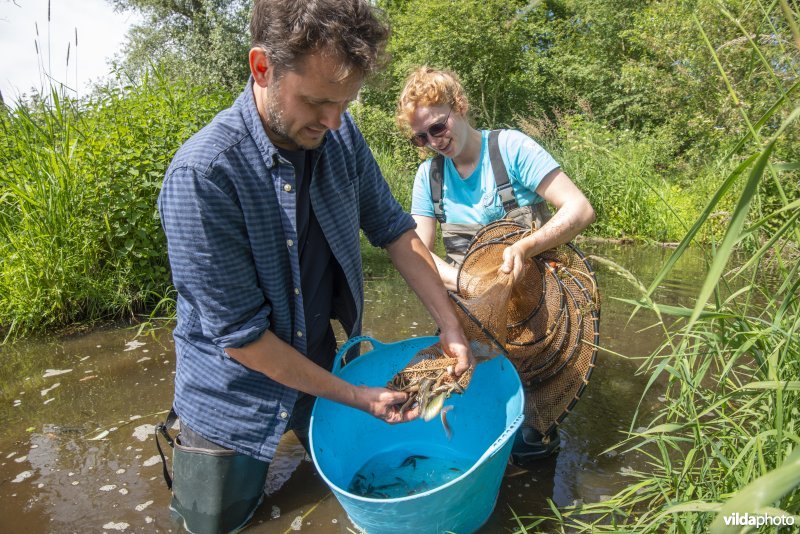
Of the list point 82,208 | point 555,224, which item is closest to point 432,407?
point 555,224

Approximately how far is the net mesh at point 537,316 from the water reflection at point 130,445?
0.30 metres

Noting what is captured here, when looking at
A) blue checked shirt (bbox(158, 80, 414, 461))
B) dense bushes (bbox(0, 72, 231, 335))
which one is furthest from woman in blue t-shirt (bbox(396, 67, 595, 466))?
dense bushes (bbox(0, 72, 231, 335))

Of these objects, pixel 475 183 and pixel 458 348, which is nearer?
pixel 458 348

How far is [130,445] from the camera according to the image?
299 cm

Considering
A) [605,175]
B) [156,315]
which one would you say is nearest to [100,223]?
[156,315]

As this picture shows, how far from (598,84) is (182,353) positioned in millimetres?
19485

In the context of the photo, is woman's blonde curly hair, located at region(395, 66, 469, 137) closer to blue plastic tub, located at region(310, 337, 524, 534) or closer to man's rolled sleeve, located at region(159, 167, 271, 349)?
blue plastic tub, located at region(310, 337, 524, 534)

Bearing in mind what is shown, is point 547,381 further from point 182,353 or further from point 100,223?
point 100,223

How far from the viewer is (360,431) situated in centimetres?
265

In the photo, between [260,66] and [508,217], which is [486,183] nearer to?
[508,217]

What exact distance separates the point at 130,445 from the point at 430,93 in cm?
247

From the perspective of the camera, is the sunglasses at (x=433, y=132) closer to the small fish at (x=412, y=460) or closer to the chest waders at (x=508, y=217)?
the chest waders at (x=508, y=217)

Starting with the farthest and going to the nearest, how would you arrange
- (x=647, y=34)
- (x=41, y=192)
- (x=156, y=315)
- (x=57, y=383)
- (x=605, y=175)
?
(x=647, y=34) < (x=605, y=175) < (x=156, y=315) < (x=41, y=192) < (x=57, y=383)

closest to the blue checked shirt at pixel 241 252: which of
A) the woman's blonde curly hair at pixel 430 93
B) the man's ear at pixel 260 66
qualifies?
the man's ear at pixel 260 66
